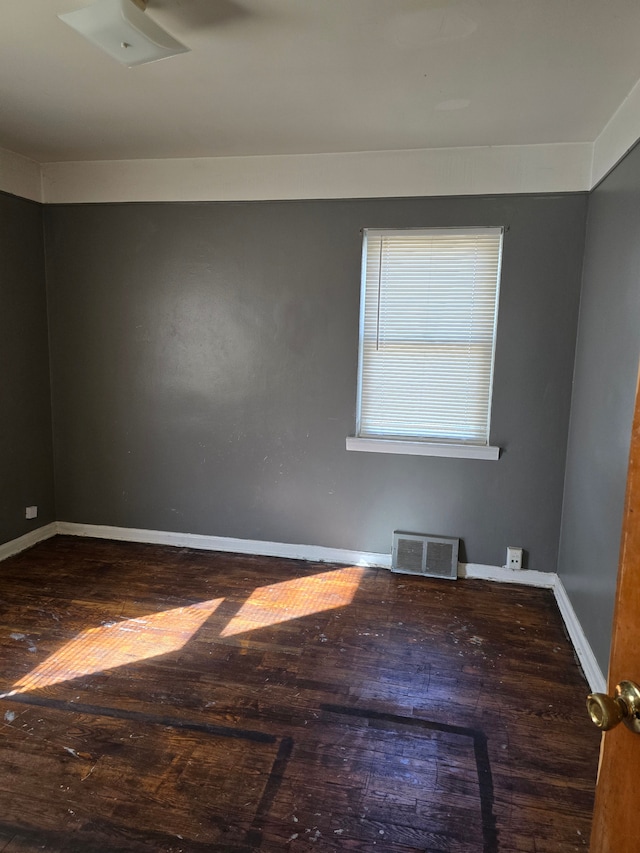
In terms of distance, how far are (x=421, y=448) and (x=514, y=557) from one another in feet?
2.95

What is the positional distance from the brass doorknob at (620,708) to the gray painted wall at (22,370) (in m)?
3.62

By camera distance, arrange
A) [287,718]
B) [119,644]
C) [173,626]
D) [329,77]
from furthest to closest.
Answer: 1. [173,626]
2. [119,644]
3. [329,77]
4. [287,718]

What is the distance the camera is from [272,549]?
11.8 ft

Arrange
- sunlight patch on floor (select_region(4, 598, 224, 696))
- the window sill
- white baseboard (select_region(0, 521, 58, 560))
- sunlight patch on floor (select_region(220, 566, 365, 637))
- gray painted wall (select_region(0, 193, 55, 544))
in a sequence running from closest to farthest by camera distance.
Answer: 1. sunlight patch on floor (select_region(4, 598, 224, 696))
2. sunlight patch on floor (select_region(220, 566, 365, 637))
3. the window sill
4. gray painted wall (select_region(0, 193, 55, 544))
5. white baseboard (select_region(0, 521, 58, 560))

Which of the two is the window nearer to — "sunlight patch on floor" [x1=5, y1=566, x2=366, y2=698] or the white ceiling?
the white ceiling

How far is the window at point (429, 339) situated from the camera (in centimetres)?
310

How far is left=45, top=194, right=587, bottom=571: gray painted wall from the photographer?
3.06 metres

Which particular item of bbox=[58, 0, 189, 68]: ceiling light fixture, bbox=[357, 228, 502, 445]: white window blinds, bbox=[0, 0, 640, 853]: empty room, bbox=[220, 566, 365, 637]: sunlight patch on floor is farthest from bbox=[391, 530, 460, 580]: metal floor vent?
bbox=[58, 0, 189, 68]: ceiling light fixture

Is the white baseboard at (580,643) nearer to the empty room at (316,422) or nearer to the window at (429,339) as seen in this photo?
the empty room at (316,422)

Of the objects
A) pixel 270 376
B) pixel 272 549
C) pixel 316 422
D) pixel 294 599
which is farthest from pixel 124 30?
pixel 272 549

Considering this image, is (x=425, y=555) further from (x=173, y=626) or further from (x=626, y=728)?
(x=626, y=728)

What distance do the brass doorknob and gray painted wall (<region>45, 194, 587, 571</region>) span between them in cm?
252

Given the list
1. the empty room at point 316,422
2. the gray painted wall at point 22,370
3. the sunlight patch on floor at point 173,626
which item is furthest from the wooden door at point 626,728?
the gray painted wall at point 22,370

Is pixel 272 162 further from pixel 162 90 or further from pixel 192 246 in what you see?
pixel 162 90
